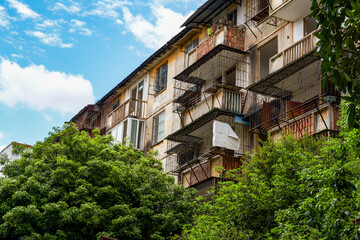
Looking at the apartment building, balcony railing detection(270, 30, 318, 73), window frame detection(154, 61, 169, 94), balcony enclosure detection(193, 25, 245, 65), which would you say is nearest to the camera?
balcony railing detection(270, 30, 318, 73)

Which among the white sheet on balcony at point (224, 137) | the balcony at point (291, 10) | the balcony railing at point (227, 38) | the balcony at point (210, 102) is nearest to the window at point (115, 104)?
the balcony at point (210, 102)

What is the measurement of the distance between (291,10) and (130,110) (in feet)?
42.8

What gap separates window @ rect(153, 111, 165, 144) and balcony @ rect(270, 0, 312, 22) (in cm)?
1054

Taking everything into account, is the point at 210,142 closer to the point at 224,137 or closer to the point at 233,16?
the point at 224,137

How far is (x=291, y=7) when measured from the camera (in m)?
22.0

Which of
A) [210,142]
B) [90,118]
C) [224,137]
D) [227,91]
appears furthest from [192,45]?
[90,118]

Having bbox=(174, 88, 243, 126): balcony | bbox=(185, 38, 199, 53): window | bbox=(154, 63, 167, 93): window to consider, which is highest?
bbox=(185, 38, 199, 53): window

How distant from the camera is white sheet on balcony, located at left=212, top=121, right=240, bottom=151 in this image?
2361 centimetres

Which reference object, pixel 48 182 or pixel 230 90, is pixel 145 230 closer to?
pixel 48 182

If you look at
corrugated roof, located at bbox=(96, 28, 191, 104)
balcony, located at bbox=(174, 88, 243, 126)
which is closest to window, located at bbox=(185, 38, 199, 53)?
corrugated roof, located at bbox=(96, 28, 191, 104)

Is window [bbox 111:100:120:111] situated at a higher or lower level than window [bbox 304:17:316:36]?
higher

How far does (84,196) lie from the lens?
67.5 feet

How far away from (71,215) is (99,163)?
2638 millimetres

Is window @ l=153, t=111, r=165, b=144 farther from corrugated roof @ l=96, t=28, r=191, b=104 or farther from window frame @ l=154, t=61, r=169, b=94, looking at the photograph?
corrugated roof @ l=96, t=28, r=191, b=104
